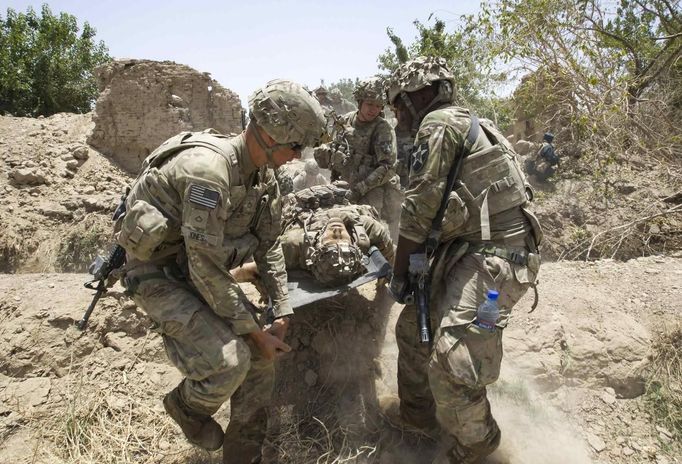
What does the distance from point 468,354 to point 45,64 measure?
53.0 ft

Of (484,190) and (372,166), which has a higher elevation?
(372,166)

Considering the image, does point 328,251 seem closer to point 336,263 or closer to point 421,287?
point 336,263

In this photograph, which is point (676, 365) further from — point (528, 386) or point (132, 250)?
point (132, 250)

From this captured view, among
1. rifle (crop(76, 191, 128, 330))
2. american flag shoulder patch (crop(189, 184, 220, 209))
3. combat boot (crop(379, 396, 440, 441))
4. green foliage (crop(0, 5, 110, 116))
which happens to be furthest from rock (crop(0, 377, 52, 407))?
green foliage (crop(0, 5, 110, 116))

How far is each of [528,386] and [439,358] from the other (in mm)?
1531

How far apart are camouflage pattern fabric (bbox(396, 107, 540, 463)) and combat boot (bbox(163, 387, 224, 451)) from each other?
1.24 m

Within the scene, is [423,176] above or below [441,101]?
below

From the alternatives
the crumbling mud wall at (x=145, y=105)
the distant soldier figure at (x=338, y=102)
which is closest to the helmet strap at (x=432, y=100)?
the crumbling mud wall at (x=145, y=105)

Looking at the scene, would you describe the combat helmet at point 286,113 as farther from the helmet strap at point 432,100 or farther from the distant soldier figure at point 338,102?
the distant soldier figure at point 338,102

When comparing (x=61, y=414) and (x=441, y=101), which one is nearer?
(x=441, y=101)

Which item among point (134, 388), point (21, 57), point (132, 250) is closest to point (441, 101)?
point (132, 250)

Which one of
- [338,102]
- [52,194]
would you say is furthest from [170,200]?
[338,102]

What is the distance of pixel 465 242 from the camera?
2.57m

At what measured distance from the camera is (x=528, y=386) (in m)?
3.46
